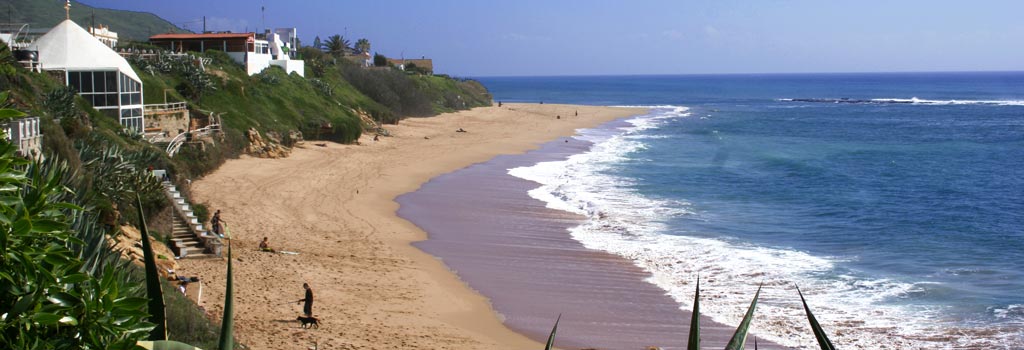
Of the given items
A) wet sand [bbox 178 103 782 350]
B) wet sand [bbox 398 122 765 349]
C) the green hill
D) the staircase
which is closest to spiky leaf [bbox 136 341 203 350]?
wet sand [bbox 178 103 782 350]

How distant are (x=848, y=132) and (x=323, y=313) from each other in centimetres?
5501

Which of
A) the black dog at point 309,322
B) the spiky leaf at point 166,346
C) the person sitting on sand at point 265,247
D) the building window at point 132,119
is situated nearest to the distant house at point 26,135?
the person sitting on sand at point 265,247

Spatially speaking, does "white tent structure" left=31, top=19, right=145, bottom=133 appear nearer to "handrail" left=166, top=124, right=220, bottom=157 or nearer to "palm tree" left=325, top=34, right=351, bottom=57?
"handrail" left=166, top=124, right=220, bottom=157

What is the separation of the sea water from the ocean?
6cm

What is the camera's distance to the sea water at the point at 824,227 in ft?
51.6

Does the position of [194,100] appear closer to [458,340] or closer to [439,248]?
[439,248]

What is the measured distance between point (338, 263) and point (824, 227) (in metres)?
13.7

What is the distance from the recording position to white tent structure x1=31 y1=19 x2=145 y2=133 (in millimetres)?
27250

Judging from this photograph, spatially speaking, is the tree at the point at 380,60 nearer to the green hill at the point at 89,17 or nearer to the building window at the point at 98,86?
the green hill at the point at 89,17

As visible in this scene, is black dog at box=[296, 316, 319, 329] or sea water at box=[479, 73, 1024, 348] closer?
black dog at box=[296, 316, 319, 329]

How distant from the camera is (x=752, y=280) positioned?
18.0 m

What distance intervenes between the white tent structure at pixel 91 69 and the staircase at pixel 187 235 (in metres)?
9.44

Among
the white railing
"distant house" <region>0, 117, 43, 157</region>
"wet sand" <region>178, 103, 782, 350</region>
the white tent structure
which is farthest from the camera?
the white railing

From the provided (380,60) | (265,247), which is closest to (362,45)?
(380,60)
